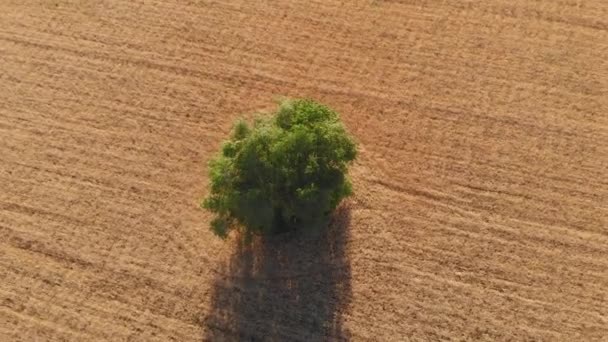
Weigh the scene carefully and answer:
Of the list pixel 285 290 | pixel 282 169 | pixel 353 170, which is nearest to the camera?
pixel 282 169

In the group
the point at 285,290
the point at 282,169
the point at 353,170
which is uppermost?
the point at 353,170

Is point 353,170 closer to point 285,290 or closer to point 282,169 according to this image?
point 282,169

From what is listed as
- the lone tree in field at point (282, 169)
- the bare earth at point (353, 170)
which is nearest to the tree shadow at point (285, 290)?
the bare earth at point (353, 170)

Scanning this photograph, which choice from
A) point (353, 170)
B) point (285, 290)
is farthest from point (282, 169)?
point (353, 170)

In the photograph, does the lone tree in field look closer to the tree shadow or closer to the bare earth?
the tree shadow

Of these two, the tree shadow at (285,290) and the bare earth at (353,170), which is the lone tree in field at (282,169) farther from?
the bare earth at (353,170)
